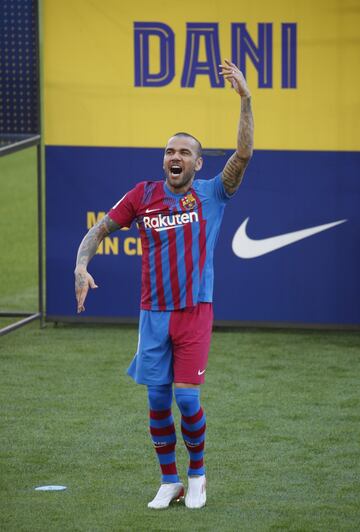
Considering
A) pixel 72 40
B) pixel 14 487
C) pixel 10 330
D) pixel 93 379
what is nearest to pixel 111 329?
pixel 10 330

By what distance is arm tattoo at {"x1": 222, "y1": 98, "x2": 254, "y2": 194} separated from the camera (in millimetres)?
5676

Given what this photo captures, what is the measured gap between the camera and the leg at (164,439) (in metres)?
5.87

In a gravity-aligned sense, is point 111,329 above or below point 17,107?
below

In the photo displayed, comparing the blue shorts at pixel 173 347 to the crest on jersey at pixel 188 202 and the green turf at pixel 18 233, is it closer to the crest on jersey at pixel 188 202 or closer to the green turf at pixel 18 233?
the crest on jersey at pixel 188 202

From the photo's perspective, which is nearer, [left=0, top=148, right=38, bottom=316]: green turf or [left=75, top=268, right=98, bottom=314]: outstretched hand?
[left=75, top=268, right=98, bottom=314]: outstretched hand

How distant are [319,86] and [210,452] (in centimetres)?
402

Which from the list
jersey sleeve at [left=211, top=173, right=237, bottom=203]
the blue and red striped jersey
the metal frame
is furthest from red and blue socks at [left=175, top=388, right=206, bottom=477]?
the metal frame

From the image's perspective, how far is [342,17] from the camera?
9812 millimetres

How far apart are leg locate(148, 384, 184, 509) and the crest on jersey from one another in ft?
2.85

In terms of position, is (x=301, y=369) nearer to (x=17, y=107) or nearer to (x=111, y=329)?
(x=111, y=329)

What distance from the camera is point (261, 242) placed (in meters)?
10.2

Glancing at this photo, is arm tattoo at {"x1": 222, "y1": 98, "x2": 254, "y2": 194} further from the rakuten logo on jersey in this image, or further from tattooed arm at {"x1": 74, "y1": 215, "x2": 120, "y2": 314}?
tattooed arm at {"x1": 74, "y1": 215, "x2": 120, "y2": 314}

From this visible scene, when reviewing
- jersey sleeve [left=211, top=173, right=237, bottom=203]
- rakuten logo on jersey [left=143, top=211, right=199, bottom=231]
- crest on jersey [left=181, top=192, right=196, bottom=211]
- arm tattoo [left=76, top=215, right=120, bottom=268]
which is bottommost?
arm tattoo [left=76, top=215, right=120, bottom=268]

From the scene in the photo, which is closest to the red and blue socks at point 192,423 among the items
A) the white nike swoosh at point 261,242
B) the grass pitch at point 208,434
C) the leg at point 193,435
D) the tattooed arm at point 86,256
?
the leg at point 193,435
